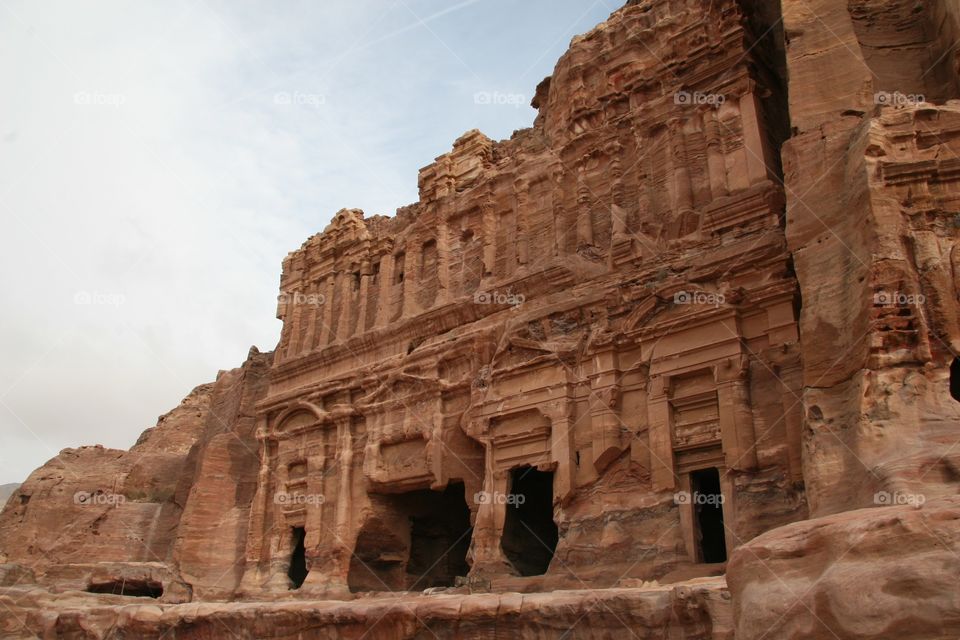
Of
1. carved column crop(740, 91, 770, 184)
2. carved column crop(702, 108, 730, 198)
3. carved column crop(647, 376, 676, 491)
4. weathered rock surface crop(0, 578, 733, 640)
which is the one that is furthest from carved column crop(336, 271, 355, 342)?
carved column crop(740, 91, 770, 184)

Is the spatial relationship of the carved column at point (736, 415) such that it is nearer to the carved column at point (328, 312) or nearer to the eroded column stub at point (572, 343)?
the eroded column stub at point (572, 343)

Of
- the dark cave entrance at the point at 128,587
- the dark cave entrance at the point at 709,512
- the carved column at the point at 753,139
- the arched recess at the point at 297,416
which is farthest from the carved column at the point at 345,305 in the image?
the carved column at the point at 753,139

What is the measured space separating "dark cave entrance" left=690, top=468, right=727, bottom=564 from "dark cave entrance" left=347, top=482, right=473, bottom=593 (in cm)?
599

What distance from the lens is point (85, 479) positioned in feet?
83.9

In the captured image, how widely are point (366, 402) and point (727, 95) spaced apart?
34.4ft

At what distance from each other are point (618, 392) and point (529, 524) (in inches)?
152

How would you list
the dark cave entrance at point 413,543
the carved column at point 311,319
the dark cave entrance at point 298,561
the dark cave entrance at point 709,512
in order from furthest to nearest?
1. the carved column at point 311,319
2. the dark cave entrance at point 298,561
3. the dark cave entrance at point 413,543
4. the dark cave entrance at point 709,512

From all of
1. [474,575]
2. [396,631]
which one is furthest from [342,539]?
[396,631]

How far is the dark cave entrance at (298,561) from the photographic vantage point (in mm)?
20578

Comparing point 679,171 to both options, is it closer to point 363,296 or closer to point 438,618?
point 438,618

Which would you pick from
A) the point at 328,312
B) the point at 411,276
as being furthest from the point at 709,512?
the point at 328,312

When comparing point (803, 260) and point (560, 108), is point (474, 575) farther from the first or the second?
point (560, 108)

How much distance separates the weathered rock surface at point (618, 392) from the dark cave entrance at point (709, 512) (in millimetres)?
65

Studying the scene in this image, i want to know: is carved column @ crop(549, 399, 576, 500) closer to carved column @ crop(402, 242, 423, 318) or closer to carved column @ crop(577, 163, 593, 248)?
carved column @ crop(577, 163, 593, 248)
